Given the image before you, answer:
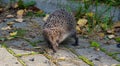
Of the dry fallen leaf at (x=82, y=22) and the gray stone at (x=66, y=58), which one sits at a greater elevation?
the dry fallen leaf at (x=82, y=22)

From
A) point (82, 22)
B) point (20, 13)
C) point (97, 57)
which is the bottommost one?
point (97, 57)

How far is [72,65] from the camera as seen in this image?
485 cm

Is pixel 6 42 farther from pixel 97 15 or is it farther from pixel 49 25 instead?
pixel 97 15

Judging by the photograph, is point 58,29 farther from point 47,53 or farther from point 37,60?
point 37,60

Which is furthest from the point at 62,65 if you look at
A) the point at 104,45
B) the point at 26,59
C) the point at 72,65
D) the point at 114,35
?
the point at 114,35

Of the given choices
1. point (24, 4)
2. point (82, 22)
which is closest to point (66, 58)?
point (82, 22)

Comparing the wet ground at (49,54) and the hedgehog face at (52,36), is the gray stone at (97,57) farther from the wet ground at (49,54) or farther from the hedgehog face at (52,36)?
the hedgehog face at (52,36)

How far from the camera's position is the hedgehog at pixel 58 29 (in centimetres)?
521

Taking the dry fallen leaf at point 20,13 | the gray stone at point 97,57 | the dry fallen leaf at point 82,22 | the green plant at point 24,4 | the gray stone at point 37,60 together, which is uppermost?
the green plant at point 24,4

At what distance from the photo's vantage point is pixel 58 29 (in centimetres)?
532

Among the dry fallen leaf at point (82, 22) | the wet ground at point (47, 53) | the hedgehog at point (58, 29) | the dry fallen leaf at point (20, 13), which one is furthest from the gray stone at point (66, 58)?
the dry fallen leaf at point (20, 13)

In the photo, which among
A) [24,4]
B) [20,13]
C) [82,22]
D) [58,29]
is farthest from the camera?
[24,4]

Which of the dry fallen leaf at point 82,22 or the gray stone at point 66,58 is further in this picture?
the dry fallen leaf at point 82,22

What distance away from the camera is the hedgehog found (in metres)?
5.21
